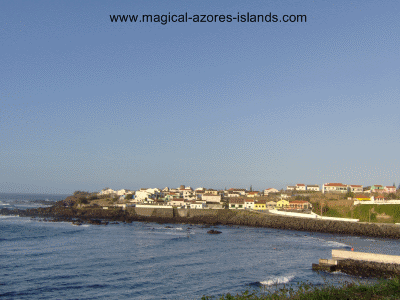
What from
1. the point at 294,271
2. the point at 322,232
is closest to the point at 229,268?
Result: the point at 294,271

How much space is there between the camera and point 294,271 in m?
28.2

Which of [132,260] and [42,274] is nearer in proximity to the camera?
[42,274]

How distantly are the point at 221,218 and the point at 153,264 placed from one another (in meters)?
Result: 50.4

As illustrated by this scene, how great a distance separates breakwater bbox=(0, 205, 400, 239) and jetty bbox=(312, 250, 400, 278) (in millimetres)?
29115

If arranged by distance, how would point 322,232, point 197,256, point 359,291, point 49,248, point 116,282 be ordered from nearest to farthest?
point 359,291 < point 116,282 < point 197,256 < point 49,248 < point 322,232

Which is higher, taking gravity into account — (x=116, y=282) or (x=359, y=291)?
(x=359, y=291)

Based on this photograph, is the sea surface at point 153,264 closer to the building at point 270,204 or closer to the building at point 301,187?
the building at point 270,204

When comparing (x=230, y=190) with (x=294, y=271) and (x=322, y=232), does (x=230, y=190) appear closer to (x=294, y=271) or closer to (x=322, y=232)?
(x=322, y=232)

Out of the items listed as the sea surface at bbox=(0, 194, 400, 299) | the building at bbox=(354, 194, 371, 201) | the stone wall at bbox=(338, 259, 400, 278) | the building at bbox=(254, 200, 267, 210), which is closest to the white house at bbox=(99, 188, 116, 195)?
the building at bbox=(254, 200, 267, 210)

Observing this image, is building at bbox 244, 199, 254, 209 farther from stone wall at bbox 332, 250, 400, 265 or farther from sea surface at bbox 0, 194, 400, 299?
stone wall at bbox 332, 250, 400, 265

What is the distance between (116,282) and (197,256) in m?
12.5

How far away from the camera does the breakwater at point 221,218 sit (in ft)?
189

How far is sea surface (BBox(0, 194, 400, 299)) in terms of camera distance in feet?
75.9

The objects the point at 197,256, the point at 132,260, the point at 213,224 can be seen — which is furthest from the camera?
the point at 213,224
